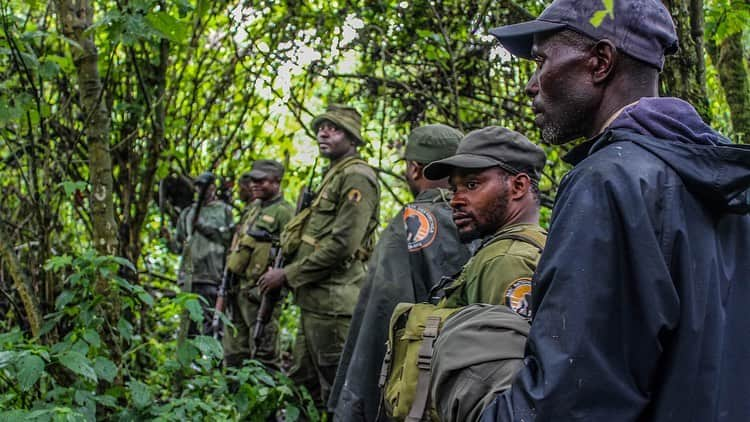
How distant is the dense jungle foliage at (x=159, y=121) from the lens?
12.4 feet

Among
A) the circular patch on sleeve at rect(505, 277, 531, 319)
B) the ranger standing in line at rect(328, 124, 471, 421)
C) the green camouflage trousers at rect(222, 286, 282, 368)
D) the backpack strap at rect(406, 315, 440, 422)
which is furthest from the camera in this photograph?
the green camouflage trousers at rect(222, 286, 282, 368)

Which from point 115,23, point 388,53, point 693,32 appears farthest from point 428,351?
point 388,53

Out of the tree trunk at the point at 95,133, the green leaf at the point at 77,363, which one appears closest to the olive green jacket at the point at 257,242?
the tree trunk at the point at 95,133

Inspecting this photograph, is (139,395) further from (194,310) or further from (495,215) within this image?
(495,215)

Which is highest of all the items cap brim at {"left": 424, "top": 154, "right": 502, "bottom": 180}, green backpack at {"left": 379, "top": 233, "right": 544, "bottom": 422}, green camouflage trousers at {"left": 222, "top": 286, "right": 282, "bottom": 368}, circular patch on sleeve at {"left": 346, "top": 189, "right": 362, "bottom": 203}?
cap brim at {"left": 424, "top": 154, "right": 502, "bottom": 180}

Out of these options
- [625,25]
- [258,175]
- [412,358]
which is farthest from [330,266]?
[625,25]

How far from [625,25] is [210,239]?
7016 mm

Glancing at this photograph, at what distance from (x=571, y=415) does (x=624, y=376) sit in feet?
0.35

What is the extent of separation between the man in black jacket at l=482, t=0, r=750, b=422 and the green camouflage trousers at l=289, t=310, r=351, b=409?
4.14 metres

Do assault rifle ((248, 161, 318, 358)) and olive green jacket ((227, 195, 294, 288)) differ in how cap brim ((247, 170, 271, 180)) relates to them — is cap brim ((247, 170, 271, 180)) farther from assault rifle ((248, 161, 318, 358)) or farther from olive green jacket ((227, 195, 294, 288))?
assault rifle ((248, 161, 318, 358))

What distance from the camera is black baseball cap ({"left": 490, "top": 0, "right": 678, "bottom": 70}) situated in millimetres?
1579

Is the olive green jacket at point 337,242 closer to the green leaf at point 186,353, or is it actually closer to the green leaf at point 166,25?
the green leaf at point 186,353

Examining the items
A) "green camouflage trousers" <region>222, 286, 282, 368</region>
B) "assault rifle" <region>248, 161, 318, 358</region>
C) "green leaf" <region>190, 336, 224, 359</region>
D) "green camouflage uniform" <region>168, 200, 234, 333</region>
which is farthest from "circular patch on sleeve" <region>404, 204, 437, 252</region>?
"green camouflage uniform" <region>168, 200, 234, 333</region>

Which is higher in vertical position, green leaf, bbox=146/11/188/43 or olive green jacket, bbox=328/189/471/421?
green leaf, bbox=146/11/188/43
